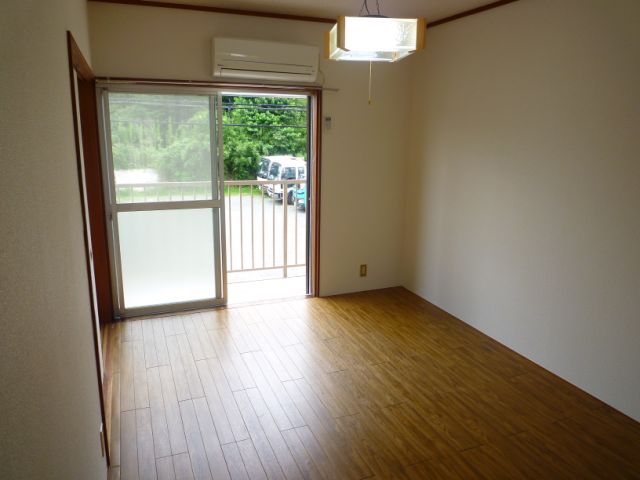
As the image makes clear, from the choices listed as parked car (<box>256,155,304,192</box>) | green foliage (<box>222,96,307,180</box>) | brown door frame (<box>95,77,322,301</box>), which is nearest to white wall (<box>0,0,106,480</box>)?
brown door frame (<box>95,77,322,301</box>)

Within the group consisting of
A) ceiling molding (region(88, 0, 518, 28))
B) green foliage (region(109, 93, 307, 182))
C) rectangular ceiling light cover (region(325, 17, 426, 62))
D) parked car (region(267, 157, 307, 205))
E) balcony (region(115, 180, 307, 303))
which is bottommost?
balcony (region(115, 180, 307, 303))

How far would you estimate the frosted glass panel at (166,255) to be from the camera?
3793mm

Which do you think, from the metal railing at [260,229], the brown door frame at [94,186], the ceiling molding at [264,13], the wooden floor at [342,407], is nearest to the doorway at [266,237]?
the metal railing at [260,229]

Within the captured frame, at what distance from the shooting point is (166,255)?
3908 mm

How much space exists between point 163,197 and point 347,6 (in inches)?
82.1

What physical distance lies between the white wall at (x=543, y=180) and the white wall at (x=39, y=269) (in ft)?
8.95

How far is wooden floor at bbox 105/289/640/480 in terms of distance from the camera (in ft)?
7.33

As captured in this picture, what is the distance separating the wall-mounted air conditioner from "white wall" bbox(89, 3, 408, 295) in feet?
0.47

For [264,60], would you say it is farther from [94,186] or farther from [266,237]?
[266,237]

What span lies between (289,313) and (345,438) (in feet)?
5.71

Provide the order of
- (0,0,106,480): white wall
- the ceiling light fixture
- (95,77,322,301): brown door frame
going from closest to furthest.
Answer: (0,0,106,480): white wall, the ceiling light fixture, (95,77,322,301): brown door frame

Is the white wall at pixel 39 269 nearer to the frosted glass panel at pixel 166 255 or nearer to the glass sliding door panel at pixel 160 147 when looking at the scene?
the glass sliding door panel at pixel 160 147

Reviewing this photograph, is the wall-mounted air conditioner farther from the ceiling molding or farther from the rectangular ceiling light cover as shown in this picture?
the rectangular ceiling light cover

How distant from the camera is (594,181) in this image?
2.71m
